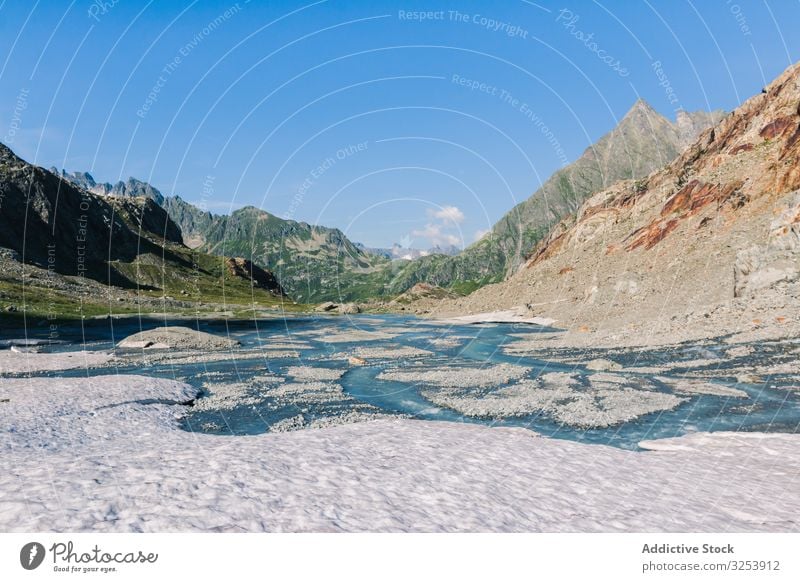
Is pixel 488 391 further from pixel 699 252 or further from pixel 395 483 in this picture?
pixel 699 252

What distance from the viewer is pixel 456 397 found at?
30.3 m

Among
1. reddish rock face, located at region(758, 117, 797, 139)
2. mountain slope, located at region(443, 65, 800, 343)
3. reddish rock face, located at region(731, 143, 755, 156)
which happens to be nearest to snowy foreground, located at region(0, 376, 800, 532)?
mountain slope, located at region(443, 65, 800, 343)

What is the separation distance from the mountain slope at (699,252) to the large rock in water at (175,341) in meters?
51.4

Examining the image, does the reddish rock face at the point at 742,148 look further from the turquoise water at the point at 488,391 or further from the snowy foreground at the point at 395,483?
the snowy foreground at the point at 395,483

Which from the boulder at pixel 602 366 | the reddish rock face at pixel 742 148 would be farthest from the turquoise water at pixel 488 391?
the reddish rock face at pixel 742 148

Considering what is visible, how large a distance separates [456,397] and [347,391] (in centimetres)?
826

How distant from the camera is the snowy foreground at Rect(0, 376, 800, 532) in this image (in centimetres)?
881

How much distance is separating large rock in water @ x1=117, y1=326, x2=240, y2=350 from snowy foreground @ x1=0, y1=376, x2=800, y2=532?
145 feet

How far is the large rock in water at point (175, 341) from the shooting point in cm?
6006

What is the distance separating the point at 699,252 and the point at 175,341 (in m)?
85.9

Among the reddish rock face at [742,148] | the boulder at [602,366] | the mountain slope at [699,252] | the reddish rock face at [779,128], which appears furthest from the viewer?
the reddish rock face at [742,148]

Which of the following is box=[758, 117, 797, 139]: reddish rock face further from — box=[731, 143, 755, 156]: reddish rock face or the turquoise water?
the turquoise water

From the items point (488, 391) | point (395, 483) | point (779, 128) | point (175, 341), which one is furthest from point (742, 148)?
point (395, 483)

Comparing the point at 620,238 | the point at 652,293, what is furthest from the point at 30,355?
the point at 620,238
